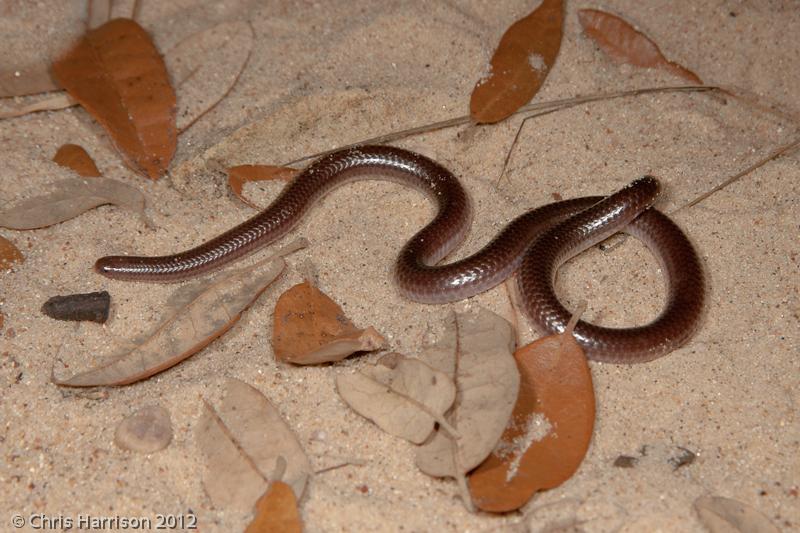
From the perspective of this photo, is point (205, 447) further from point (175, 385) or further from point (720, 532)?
point (720, 532)

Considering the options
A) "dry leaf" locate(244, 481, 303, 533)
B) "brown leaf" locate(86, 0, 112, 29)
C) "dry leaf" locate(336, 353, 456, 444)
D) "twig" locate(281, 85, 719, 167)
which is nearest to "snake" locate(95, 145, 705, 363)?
"twig" locate(281, 85, 719, 167)

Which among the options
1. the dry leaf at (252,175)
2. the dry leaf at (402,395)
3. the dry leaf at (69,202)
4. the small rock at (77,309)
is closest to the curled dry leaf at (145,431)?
the small rock at (77,309)

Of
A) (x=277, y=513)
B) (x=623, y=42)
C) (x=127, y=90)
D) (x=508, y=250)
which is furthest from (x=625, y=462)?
(x=127, y=90)

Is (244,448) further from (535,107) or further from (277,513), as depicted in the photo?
(535,107)

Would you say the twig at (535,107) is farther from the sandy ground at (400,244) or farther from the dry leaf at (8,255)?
the dry leaf at (8,255)

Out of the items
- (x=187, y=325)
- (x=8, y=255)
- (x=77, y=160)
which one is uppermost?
(x=77, y=160)

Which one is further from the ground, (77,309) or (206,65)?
(206,65)

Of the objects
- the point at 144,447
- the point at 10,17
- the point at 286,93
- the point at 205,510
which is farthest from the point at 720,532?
the point at 10,17

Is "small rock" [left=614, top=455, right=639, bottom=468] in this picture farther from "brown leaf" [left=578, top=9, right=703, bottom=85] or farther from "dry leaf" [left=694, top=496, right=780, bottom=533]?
"brown leaf" [left=578, top=9, right=703, bottom=85]
